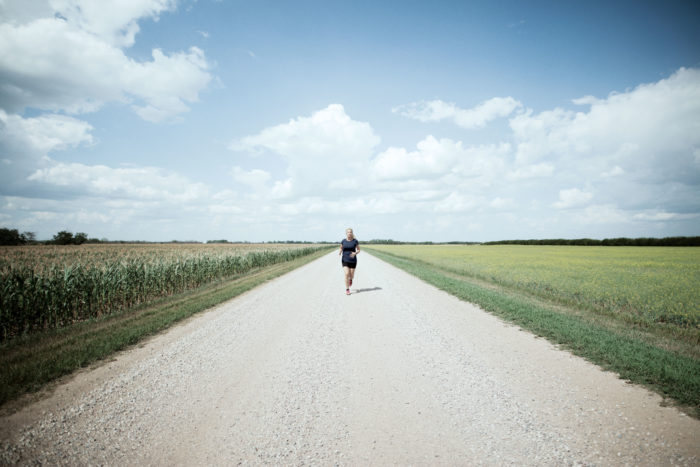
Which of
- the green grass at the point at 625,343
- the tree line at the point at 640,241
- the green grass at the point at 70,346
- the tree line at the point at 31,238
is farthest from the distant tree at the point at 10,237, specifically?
the tree line at the point at 640,241

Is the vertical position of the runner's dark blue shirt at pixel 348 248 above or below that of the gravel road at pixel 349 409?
above

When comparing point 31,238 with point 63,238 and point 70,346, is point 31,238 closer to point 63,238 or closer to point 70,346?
point 63,238

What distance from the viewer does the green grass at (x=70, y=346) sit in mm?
4508

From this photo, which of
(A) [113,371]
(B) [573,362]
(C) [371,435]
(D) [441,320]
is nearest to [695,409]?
(B) [573,362]

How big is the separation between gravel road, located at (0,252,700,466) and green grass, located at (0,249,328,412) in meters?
0.48

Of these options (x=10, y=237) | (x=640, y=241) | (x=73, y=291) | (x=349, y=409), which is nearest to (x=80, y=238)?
(x=10, y=237)

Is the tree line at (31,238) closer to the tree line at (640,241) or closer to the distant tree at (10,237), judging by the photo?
the distant tree at (10,237)

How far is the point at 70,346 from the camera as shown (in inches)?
238

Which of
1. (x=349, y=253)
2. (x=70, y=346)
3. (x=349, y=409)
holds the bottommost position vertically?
(x=70, y=346)

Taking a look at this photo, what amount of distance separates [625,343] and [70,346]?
11.2 m

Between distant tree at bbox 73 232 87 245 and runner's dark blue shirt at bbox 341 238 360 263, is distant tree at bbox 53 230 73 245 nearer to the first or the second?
distant tree at bbox 73 232 87 245

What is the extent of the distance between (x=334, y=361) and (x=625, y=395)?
4.08 metres

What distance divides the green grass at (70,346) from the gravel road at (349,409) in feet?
1.57

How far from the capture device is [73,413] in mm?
3588
